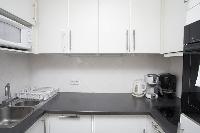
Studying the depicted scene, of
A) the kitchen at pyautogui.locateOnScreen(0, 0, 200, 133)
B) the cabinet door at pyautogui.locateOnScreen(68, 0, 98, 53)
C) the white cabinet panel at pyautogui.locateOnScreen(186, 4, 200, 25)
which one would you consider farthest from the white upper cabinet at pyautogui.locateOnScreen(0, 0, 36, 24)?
the white cabinet panel at pyautogui.locateOnScreen(186, 4, 200, 25)

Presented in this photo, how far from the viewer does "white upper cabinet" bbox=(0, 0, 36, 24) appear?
1366mm

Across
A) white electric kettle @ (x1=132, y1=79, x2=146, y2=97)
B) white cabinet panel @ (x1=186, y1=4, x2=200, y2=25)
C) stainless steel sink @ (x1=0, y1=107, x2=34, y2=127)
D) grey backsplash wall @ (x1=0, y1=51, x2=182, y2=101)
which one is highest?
white cabinet panel @ (x1=186, y1=4, x2=200, y2=25)

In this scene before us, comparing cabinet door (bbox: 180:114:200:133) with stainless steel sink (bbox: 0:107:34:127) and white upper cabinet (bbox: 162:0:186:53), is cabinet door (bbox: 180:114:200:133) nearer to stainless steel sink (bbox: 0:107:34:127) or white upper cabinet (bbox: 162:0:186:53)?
white upper cabinet (bbox: 162:0:186:53)

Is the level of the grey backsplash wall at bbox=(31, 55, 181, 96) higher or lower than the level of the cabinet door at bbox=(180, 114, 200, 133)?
higher

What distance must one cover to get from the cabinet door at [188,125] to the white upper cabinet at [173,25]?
0.75m

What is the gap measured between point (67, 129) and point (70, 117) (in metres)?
0.12

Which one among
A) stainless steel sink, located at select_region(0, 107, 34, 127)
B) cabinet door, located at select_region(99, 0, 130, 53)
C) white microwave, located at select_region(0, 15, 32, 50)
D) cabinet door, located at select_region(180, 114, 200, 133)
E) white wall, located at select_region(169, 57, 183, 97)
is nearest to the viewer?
cabinet door, located at select_region(180, 114, 200, 133)

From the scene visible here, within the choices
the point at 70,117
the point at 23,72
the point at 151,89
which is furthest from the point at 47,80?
the point at 151,89

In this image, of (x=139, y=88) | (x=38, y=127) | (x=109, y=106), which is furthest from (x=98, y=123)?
(x=139, y=88)

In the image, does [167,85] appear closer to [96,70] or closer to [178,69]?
[178,69]

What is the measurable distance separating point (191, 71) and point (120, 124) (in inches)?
37.4

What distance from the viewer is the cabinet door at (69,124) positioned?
1.69 meters

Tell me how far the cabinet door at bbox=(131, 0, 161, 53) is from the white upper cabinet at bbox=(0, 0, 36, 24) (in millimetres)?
1053

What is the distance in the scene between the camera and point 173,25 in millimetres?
1673
